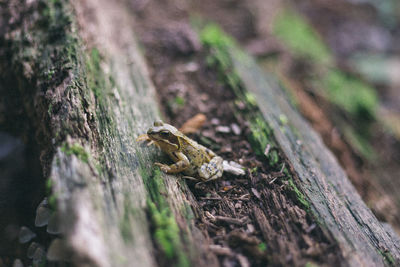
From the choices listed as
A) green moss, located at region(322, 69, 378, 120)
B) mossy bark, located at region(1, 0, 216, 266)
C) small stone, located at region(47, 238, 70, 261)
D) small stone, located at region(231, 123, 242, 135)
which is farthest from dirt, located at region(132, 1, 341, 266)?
green moss, located at region(322, 69, 378, 120)

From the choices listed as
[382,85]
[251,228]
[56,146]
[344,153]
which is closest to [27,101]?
[56,146]

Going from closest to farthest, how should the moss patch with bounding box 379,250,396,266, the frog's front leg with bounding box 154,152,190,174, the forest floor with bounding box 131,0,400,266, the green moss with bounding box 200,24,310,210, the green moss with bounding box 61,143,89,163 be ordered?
the green moss with bounding box 61,143,89,163 → the forest floor with bounding box 131,0,400,266 → the moss patch with bounding box 379,250,396,266 → the frog's front leg with bounding box 154,152,190,174 → the green moss with bounding box 200,24,310,210

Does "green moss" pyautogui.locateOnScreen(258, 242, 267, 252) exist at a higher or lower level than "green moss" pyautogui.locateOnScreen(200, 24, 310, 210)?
lower

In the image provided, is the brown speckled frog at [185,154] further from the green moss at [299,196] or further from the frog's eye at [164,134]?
the green moss at [299,196]

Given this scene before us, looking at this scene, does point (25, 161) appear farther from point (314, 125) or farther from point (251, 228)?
point (314, 125)

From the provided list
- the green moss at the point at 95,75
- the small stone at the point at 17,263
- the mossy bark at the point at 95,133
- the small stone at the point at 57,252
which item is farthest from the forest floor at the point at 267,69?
the small stone at the point at 17,263

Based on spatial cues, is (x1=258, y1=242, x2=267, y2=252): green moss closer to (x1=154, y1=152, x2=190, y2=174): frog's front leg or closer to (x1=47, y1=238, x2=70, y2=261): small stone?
(x1=154, y1=152, x2=190, y2=174): frog's front leg

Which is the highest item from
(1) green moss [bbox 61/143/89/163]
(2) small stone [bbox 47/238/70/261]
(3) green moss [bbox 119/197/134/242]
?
(1) green moss [bbox 61/143/89/163]
